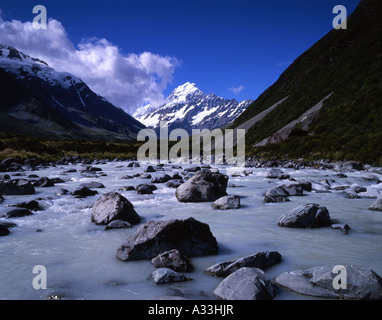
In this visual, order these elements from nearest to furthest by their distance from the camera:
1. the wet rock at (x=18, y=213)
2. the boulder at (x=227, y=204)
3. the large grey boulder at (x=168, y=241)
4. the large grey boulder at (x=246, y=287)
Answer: the large grey boulder at (x=246, y=287) → the large grey boulder at (x=168, y=241) → the wet rock at (x=18, y=213) → the boulder at (x=227, y=204)

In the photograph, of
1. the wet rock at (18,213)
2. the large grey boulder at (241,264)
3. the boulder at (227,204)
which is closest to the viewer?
the large grey boulder at (241,264)

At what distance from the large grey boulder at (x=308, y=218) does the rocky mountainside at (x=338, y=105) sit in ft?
61.1

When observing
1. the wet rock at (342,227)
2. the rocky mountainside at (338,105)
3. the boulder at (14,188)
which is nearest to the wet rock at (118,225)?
the wet rock at (342,227)

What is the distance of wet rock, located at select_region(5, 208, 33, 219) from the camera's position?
856 cm

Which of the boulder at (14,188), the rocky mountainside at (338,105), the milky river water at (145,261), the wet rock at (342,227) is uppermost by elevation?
the rocky mountainside at (338,105)

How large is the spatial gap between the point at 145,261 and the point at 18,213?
19.5 feet

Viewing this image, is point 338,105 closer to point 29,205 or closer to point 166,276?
point 29,205

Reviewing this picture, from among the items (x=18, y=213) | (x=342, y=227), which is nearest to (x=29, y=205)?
(x=18, y=213)

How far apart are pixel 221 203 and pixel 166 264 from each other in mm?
5437

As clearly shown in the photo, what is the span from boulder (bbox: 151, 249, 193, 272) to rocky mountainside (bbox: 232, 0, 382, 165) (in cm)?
2302

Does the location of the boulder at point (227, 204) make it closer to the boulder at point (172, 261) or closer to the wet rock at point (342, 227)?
the wet rock at point (342, 227)

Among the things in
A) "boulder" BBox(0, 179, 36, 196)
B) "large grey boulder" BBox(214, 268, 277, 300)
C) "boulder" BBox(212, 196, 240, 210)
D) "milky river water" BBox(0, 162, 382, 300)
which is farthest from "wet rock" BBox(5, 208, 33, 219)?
"large grey boulder" BBox(214, 268, 277, 300)

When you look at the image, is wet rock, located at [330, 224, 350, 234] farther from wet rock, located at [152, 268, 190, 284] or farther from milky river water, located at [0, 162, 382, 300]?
wet rock, located at [152, 268, 190, 284]

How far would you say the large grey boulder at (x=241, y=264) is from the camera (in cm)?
448
